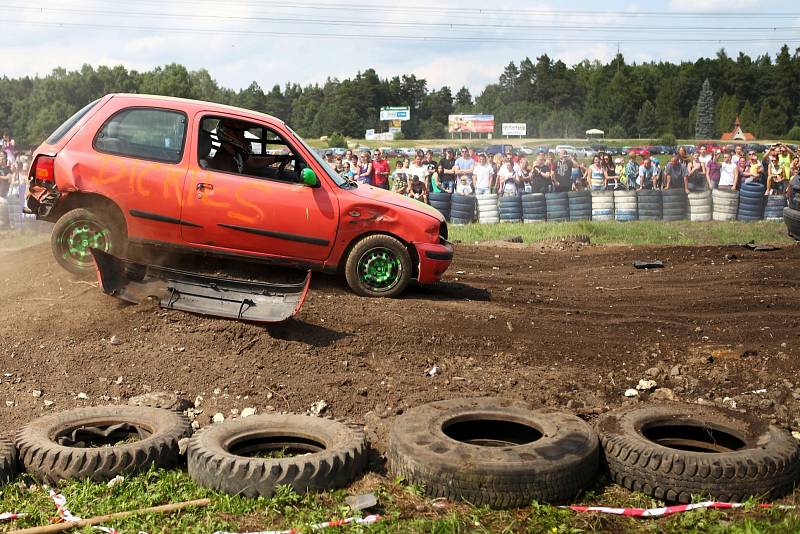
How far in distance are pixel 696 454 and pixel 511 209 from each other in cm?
1578

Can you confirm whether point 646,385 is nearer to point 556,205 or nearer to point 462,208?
point 462,208

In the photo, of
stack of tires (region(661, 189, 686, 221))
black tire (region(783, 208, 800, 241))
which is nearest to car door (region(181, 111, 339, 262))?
black tire (region(783, 208, 800, 241))

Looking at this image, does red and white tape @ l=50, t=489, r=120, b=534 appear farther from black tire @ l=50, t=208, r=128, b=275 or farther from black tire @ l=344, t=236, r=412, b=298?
black tire @ l=344, t=236, r=412, b=298

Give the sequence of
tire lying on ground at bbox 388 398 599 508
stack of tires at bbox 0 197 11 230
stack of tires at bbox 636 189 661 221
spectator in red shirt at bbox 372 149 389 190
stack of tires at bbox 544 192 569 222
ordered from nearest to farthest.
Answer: tire lying on ground at bbox 388 398 599 508
stack of tires at bbox 0 197 11 230
spectator in red shirt at bbox 372 149 389 190
stack of tires at bbox 544 192 569 222
stack of tires at bbox 636 189 661 221

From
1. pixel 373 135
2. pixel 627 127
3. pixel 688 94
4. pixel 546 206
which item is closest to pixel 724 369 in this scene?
pixel 546 206

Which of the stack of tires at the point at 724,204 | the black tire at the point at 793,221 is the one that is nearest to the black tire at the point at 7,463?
the black tire at the point at 793,221

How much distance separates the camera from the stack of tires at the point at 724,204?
20344mm

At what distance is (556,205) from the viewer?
20562mm

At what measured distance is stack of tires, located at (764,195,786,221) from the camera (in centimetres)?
2006

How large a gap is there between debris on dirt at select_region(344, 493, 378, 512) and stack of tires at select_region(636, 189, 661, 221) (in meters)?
17.4

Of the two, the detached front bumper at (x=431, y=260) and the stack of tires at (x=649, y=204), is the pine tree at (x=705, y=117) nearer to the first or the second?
the stack of tires at (x=649, y=204)

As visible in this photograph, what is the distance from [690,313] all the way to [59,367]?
6.46 metres

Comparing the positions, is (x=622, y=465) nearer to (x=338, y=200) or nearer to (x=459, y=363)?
(x=459, y=363)

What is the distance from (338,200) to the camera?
360 inches
